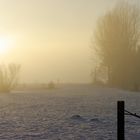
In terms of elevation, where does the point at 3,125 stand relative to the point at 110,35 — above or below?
below

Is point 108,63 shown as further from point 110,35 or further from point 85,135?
point 85,135

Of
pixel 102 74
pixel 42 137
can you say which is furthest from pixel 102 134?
pixel 102 74

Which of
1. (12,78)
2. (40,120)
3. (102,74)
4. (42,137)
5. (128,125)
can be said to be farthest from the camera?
(102,74)

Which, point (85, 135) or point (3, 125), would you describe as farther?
point (3, 125)

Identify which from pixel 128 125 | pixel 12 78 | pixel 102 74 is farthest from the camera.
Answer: pixel 102 74

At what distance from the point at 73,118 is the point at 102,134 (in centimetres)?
563

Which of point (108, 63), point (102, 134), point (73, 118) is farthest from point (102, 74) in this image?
point (102, 134)

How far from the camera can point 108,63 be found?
210 feet

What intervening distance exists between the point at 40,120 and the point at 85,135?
5.42m

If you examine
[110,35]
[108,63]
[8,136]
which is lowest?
[8,136]

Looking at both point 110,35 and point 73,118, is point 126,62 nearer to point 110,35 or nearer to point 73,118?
point 110,35

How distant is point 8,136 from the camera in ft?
→ 47.3

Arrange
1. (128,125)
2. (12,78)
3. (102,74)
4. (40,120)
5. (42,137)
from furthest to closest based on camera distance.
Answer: (102,74) < (12,78) < (40,120) < (128,125) < (42,137)

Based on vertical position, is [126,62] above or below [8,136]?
above
